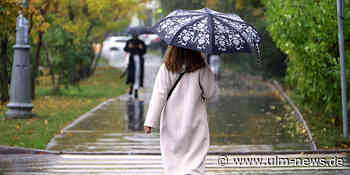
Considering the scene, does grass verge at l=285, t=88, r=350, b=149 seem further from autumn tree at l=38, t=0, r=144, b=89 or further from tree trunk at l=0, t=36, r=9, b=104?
tree trunk at l=0, t=36, r=9, b=104

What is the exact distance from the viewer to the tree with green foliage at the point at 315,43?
10.4m

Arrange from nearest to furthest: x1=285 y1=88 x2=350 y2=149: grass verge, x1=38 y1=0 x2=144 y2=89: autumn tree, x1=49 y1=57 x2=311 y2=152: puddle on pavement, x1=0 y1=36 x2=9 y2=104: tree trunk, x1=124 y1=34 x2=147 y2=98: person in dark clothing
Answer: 1. x1=285 y1=88 x2=350 y2=149: grass verge
2. x1=49 y1=57 x2=311 y2=152: puddle on pavement
3. x1=0 y1=36 x2=9 y2=104: tree trunk
4. x1=38 y1=0 x2=144 y2=89: autumn tree
5. x1=124 y1=34 x2=147 y2=98: person in dark clothing

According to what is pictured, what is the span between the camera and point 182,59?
18.2ft

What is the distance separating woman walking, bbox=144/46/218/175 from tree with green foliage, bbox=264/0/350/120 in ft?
17.2

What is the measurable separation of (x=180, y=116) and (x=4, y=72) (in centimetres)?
1064

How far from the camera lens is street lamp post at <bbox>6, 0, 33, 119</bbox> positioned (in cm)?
1261

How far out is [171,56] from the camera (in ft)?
18.2

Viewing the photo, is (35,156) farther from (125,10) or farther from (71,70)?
→ (125,10)

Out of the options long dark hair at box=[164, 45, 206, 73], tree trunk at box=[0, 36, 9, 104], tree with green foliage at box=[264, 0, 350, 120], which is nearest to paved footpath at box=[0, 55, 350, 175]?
tree with green foliage at box=[264, 0, 350, 120]

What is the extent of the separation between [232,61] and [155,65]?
5980mm

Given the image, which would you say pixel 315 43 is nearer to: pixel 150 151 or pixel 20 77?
pixel 150 151

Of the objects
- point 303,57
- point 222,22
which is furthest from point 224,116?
point 222,22

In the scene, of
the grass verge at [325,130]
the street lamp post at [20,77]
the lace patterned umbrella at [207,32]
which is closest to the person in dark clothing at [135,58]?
the grass verge at [325,130]

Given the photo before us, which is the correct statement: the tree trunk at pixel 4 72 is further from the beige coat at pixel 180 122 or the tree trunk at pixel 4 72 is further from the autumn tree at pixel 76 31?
the beige coat at pixel 180 122
